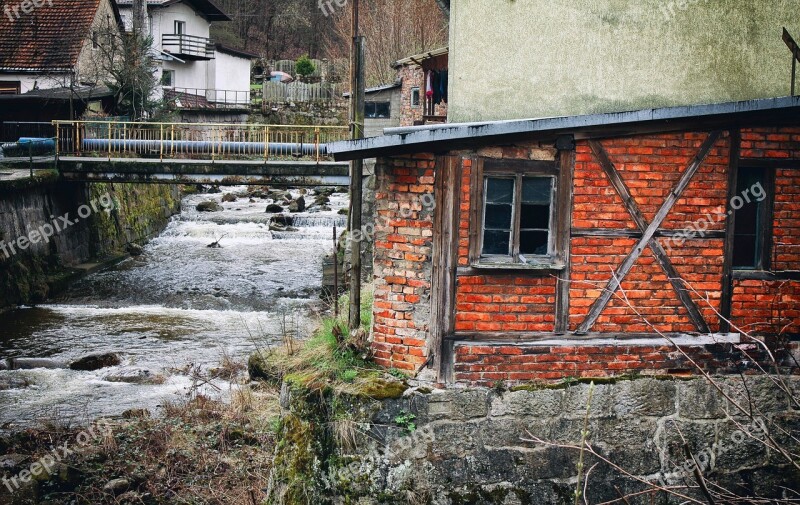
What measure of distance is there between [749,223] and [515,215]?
8.29 feet

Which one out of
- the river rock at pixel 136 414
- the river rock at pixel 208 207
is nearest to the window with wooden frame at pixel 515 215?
the river rock at pixel 136 414

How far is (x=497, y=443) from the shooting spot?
7.90 m

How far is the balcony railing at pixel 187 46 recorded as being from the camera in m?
44.3

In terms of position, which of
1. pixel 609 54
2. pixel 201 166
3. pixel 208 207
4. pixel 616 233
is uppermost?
pixel 609 54

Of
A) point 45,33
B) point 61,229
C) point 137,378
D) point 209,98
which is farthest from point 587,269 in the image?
point 209,98

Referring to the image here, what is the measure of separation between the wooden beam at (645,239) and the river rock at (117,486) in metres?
5.49

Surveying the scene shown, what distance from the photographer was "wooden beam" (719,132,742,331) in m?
8.26

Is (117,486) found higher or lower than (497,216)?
lower

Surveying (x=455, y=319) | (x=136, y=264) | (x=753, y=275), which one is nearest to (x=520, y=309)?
(x=455, y=319)

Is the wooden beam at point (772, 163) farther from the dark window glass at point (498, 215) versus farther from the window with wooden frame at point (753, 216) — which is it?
the dark window glass at point (498, 215)

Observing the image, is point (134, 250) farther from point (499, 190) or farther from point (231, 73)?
point (231, 73)

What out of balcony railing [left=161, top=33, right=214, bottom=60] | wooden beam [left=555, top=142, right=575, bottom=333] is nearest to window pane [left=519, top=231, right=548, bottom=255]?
wooden beam [left=555, top=142, right=575, bottom=333]

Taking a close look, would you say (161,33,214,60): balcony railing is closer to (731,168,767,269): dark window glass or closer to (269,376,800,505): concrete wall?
(269,376,800,505): concrete wall

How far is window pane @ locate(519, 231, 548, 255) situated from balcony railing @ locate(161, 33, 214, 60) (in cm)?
3974
